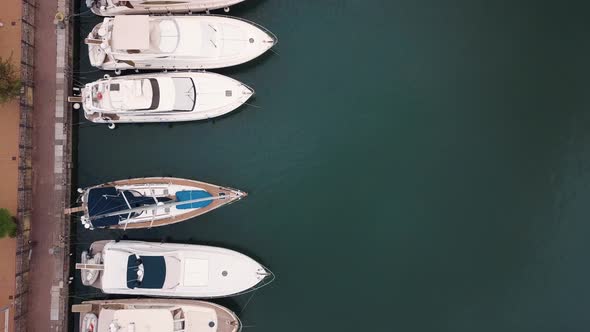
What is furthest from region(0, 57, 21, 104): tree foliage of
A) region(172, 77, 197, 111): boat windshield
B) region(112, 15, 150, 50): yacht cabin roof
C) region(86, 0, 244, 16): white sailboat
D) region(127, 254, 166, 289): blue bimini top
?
region(127, 254, 166, 289): blue bimini top

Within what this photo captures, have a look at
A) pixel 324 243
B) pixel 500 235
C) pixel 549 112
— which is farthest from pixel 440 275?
pixel 549 112

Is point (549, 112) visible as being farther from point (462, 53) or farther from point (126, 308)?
point (126, 308)

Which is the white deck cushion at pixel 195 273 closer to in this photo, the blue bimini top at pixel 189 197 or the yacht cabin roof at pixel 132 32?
the blue bimini top at pixel 189 197

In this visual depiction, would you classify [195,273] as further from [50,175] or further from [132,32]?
[132,32]

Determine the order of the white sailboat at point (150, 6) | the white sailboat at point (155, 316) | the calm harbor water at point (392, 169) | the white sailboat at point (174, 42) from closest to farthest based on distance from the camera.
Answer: the white sailboat at point (155, 316)
the white sailboat at point (174, 42)
the white sailboat at point (150, 6)
the calm harbor water at point (392, 169)

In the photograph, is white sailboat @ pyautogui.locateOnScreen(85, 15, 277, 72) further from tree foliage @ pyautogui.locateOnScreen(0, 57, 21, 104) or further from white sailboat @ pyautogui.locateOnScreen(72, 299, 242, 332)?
white sailboat @ pyautogui.locateOnScreen(72, 299, 242, 332)

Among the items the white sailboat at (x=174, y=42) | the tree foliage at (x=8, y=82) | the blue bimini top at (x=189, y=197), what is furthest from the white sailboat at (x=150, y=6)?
the blue bimini top at (x=189, y=197)

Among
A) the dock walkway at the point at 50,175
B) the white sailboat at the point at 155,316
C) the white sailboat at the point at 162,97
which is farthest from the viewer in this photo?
the dock walkway at the point at 50,175
